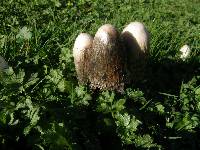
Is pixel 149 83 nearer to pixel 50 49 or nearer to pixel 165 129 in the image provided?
pixel 165 129

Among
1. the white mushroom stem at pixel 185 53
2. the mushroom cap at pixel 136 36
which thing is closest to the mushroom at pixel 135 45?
the mushroom cap at pixel 136 36

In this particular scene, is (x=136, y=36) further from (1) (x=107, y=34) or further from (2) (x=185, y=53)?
(2) (x=185, y=53)

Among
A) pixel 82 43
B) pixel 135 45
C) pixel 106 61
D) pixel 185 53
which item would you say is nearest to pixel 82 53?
pixel 82 43

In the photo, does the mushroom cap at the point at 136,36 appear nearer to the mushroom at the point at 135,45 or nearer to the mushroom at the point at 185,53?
the mushroom at the point at 135,45

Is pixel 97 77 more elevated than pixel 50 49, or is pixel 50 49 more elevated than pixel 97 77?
pixel 50 49

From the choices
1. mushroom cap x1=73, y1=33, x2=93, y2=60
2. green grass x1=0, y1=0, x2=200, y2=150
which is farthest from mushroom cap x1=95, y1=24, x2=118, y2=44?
green grass x1=0, y1=0, x2=200, y2=150

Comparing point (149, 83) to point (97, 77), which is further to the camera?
point (149, 83)

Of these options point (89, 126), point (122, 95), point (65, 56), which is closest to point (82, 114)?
point (89, 126)
